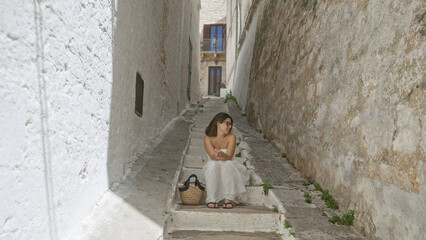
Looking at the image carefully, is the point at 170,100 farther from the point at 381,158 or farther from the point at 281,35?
the point at 381,158

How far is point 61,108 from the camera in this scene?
1999mm

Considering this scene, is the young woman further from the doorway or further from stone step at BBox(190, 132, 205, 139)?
the doorway

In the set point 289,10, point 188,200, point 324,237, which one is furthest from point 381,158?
point 289,10

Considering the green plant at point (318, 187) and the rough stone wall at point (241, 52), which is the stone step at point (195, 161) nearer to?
the green plant at point (318, 187)

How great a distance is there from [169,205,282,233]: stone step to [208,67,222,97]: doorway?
1797cm

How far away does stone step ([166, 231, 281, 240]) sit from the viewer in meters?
2.61

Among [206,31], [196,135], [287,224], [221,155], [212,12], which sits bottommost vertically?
[287,224]

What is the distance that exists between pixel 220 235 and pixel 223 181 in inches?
28.8

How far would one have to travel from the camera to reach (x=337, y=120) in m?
3.07

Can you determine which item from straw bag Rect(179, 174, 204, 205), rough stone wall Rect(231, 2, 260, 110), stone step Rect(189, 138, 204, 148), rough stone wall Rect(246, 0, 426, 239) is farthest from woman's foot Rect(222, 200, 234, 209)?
rough stone wall Rect(231, 2, 260, 110)

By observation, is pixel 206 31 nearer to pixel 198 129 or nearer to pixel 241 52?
pixel 241 52

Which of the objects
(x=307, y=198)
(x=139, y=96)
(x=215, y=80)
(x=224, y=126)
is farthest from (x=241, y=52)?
(x=307, y=198)

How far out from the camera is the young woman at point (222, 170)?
327 cm

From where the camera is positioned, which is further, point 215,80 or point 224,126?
point 215,80
